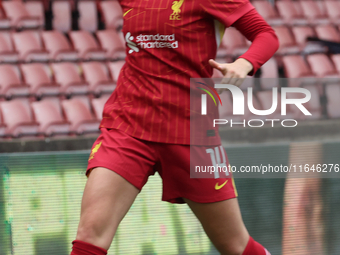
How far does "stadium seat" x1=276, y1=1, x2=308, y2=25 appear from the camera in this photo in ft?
21.4

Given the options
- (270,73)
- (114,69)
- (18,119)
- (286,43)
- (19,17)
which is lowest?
(18,119)

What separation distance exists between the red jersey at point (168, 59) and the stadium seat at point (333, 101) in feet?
11.5

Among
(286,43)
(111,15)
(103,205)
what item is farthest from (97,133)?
(286,43)

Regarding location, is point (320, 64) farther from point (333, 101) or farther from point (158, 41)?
point (158, 41)

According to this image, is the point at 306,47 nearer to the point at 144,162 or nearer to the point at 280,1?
the point at 280,1

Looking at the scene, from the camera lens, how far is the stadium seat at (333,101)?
15.0ft

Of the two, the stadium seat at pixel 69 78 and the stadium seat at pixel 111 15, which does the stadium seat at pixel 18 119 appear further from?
the stadium seat at pixel 111 15

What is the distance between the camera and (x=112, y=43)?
5430mm

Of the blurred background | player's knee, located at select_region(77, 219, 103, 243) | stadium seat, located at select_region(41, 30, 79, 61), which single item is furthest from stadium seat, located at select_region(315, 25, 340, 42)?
player's knee, located at select_region(77, 219, 103, 243)

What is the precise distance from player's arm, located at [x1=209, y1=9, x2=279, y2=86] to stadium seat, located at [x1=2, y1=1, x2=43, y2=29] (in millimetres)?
4765

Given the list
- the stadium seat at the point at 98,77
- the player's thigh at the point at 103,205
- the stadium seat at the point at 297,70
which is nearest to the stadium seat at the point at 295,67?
the stadium seat at the point at 297,70

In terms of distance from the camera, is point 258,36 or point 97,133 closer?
point 258,36

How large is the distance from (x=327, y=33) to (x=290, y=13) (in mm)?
682

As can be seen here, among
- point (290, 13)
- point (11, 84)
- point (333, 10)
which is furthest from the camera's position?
point (333, 10)
